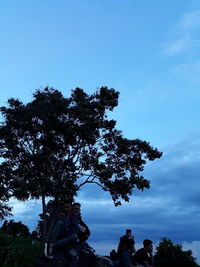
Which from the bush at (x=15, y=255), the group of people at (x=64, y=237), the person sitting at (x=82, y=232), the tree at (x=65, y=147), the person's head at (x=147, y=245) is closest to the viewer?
the group of people at (x=64, y=237)

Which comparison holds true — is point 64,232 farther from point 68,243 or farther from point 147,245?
point 147,245

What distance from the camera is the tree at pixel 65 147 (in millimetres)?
26234

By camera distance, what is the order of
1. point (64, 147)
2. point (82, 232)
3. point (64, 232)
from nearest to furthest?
point (64, 232) → point (82, 232) → point (64, 147)

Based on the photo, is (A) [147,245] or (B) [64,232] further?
(A) [147,245]

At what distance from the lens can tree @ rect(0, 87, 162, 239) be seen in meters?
26.2

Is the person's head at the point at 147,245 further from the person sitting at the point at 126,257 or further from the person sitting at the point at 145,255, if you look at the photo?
the person sitting at the point at 126,257

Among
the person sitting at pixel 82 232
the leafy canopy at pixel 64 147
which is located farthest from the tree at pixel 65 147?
the person sitting at pixel 82 232

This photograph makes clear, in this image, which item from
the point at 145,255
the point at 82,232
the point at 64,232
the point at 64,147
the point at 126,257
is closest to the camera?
the point at 64,232

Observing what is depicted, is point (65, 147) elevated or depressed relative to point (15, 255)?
elevated

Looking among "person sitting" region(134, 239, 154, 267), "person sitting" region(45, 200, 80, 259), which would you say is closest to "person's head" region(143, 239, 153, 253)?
"person sitting" region(134, 239, 154, 267)

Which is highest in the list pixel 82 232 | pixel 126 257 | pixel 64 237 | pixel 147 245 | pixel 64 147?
pixel 64 147

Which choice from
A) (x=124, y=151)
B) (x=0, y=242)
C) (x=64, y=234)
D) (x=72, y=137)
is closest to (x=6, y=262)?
(x=0, y=242)

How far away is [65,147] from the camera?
26844mm

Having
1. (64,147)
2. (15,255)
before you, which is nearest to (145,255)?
(15,255)
